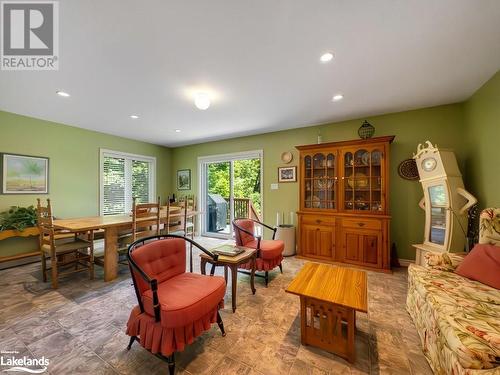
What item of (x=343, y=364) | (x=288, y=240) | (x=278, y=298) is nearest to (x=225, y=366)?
(x=343, y=364)

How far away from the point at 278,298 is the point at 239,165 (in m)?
3.52

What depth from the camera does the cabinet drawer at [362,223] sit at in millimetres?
3217

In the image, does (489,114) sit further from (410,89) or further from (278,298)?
(278,298)

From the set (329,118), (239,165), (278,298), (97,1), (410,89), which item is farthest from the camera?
(239,165)

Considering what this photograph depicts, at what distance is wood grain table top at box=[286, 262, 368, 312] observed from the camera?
158cm

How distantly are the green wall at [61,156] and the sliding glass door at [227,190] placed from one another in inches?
82.6

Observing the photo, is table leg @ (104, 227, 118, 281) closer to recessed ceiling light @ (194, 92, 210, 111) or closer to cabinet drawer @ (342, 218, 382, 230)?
recessed ceiling light @ (194, 92, 210, 111)

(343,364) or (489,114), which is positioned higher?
(489,114)

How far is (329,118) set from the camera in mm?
3752

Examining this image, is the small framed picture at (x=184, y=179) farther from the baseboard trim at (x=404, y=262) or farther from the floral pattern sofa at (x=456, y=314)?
the floral pattern sofa at (x=456, y=314)

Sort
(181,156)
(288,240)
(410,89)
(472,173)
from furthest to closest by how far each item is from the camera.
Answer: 1. (181,156)
2. (288,240)
3. (472,173)
4. (410,89)

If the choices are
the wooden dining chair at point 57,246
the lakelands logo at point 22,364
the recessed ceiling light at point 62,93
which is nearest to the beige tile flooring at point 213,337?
the lakelands logo at point 22,364

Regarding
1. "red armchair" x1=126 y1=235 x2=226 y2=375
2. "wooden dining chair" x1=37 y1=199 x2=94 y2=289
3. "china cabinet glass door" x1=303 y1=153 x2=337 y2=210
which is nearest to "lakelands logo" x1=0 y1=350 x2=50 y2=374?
"red armchair" x1=126 y1=235 x2=226 y2=375

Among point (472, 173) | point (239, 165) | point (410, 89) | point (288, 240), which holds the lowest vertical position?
point (288, 240)
